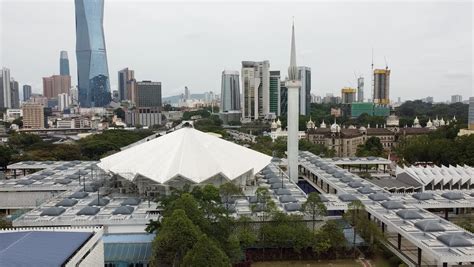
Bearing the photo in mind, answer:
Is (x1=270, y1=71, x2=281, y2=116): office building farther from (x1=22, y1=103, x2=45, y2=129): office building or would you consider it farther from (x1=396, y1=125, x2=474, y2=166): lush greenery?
(x1=396, y1=125, x2=474, y2=166): lush greenery

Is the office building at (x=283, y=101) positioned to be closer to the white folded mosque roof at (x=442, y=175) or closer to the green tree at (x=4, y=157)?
the green tree at (x=4, y=157)

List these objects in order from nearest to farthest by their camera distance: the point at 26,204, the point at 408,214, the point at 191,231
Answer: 1. the point at 191,231
2. the point at 408,214
3. the point at 26,204

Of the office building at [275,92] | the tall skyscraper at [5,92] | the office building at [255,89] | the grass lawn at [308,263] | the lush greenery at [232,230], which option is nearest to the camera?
the lush greenery at [232,230]

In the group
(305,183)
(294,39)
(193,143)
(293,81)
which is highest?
(294,39)

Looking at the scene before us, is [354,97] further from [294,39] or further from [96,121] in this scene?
[294,39]

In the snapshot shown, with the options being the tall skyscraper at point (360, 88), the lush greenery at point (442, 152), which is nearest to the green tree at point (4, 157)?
the lush greenery at point (442, 152)

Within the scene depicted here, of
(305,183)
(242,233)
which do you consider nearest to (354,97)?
(305,183)

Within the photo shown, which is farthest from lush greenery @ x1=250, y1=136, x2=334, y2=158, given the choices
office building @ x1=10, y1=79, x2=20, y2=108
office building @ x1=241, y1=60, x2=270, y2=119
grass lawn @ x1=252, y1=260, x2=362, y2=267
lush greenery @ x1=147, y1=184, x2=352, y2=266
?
office building @ x1=10, y1=79, x2=20, y2=108

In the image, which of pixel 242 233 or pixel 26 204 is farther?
pixel 26 204
